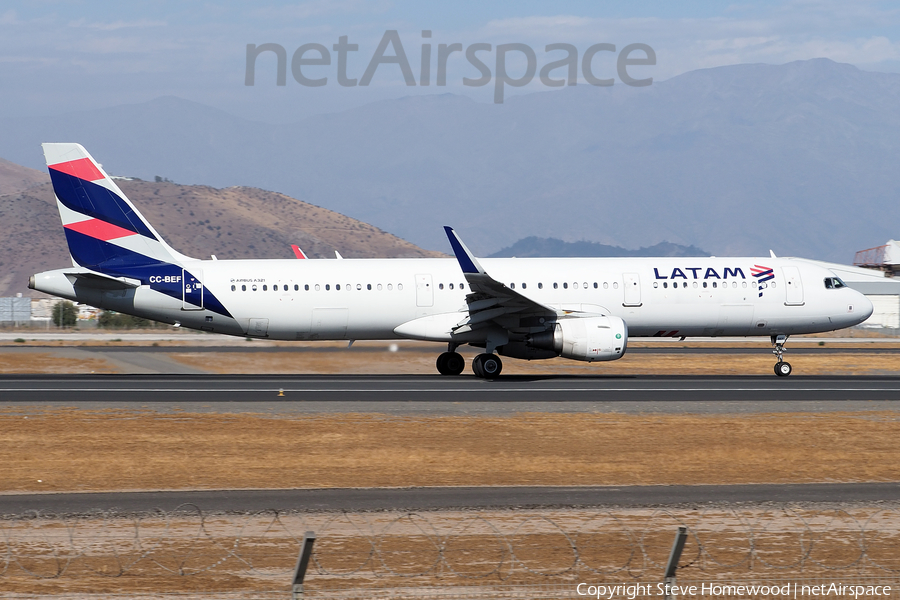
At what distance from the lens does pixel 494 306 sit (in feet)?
115

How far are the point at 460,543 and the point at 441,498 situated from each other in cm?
326

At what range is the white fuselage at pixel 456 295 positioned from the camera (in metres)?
35.9

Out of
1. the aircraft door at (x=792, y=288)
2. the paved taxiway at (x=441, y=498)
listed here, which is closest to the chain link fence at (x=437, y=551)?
the paved taxiway at (x=441, y=498)

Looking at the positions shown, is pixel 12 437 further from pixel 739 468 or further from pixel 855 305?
pixel 855 305

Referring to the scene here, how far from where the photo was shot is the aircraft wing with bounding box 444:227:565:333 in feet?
112

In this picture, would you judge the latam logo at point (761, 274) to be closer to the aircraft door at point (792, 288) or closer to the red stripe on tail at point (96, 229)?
the aircraft door at point (792, 288)

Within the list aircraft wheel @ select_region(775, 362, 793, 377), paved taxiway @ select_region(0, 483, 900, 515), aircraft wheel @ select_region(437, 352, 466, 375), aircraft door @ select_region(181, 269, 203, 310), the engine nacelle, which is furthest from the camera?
aircraft wheel @ select_region(437, 352, 466, 375)

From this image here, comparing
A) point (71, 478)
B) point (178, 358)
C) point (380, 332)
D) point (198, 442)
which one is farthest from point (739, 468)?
point (178, 358)

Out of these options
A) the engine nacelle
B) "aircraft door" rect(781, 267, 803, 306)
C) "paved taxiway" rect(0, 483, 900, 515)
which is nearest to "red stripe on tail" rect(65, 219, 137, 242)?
the engine nacelle

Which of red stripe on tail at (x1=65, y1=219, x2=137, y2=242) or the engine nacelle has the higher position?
red stripe on tail at (x1=65, y1=219, x2=137, y2=242)

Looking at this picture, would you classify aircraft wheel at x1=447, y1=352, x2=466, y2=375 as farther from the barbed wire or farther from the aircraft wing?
the barbed wire

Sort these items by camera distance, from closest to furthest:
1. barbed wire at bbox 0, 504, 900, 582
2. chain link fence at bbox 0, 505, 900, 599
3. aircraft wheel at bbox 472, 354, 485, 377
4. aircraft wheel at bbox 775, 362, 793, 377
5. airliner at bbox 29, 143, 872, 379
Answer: chain link fence at bbox 0, 505, 900, 599 → barbed wire at bbox 0, 504, 900, 582 → airliner at bbox 29, 143, 872, 379 → aircraft wheel at bbox 472, 354, 485, 377 → aircraft wheel at bbox 775, 362, 793, 377

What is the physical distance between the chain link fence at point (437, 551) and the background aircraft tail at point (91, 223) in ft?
72.3

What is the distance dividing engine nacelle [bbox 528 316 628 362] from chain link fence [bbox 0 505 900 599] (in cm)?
1767
